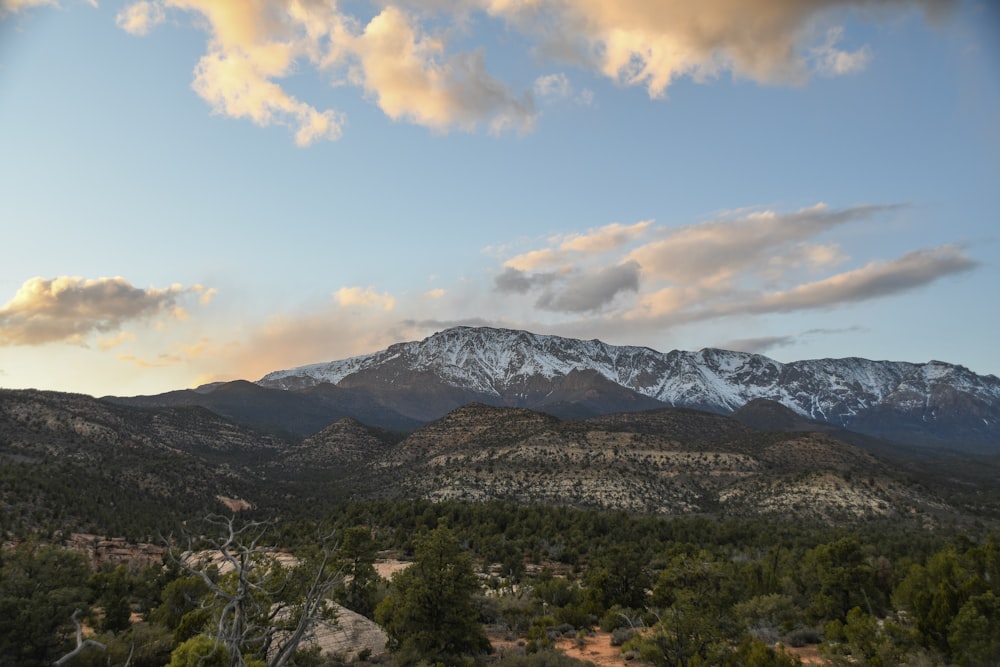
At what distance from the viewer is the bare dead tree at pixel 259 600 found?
10484 mm

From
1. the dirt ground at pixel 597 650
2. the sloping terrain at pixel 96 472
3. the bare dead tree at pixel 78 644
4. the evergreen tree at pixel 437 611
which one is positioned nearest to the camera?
the bare dead tree at pixel 78 644

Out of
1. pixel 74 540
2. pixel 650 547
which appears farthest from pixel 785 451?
pixel 74 540

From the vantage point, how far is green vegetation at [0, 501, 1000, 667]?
1845 cm

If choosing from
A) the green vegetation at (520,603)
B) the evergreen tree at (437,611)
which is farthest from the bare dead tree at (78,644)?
the evergreen tree at (437,611)

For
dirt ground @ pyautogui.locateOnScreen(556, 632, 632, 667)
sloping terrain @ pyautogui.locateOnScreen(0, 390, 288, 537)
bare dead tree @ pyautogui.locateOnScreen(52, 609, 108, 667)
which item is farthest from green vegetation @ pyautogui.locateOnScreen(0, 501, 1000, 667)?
sloping terrain @ pyautogui.locateOnScreen(0, 390, 288, 537)

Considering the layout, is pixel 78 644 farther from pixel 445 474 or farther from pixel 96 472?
pixel 445 474

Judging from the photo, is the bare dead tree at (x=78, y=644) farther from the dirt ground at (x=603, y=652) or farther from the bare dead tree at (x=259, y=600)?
the dirt ground at (x=603, y=652)

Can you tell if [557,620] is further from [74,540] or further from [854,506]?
[854,506]

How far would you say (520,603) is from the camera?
31.8m

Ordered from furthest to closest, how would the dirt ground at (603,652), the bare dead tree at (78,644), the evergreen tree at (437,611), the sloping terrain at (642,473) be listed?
1. the sloping terrain at (642,473)
2. the dirt ground at (603,652)
3. the evergreen tree at (437,611)
4. the bare dead tree at (78,644)

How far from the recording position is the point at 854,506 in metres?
69.1

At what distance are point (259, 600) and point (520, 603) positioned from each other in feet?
53.5

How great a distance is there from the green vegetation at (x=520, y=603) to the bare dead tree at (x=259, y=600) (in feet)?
0.41

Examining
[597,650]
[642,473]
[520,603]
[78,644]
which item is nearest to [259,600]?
[597,650]
